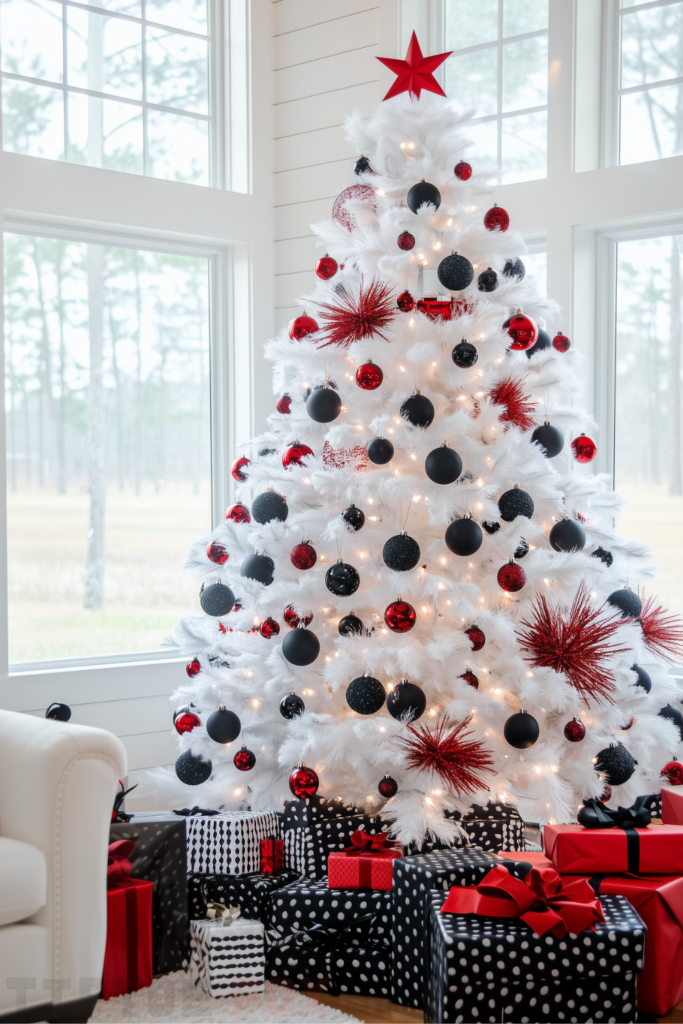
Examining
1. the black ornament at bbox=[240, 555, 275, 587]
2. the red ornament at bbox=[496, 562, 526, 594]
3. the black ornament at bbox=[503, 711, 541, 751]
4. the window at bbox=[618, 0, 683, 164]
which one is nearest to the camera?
the black ornament at bbox=[503, 711, 541, 751]

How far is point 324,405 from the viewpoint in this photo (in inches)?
108

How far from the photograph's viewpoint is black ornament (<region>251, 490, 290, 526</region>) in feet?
9.25

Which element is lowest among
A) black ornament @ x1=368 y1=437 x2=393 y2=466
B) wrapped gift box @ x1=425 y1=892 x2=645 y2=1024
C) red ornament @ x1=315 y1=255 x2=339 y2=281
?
wrapped gift box @ x1=425 y1=892 x2=645 y2=1024

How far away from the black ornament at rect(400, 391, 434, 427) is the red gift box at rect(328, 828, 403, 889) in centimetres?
107

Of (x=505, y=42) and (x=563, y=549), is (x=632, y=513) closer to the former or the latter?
(x=563, y=549)

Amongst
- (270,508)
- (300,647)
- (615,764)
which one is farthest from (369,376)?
(615,764)

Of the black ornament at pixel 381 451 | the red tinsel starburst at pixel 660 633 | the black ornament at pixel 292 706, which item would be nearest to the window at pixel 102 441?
the black ornament at pixel 292 706

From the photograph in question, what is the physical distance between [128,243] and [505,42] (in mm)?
1556

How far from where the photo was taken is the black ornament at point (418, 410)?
8.55 ft

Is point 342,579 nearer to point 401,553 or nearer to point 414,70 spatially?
point 401,553

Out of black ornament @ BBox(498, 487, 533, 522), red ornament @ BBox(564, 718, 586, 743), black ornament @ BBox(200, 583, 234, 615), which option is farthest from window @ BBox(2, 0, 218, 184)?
red ornament @ BBox(564, 718, 586, 743)

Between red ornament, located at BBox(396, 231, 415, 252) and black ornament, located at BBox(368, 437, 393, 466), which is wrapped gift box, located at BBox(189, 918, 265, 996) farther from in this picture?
red ornament, located at BBox(396, 231, 415, 252)

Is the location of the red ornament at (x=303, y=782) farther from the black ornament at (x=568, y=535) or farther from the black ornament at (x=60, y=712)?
the black ornament at (x=568, y=535)

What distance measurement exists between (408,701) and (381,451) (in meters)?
0.65
